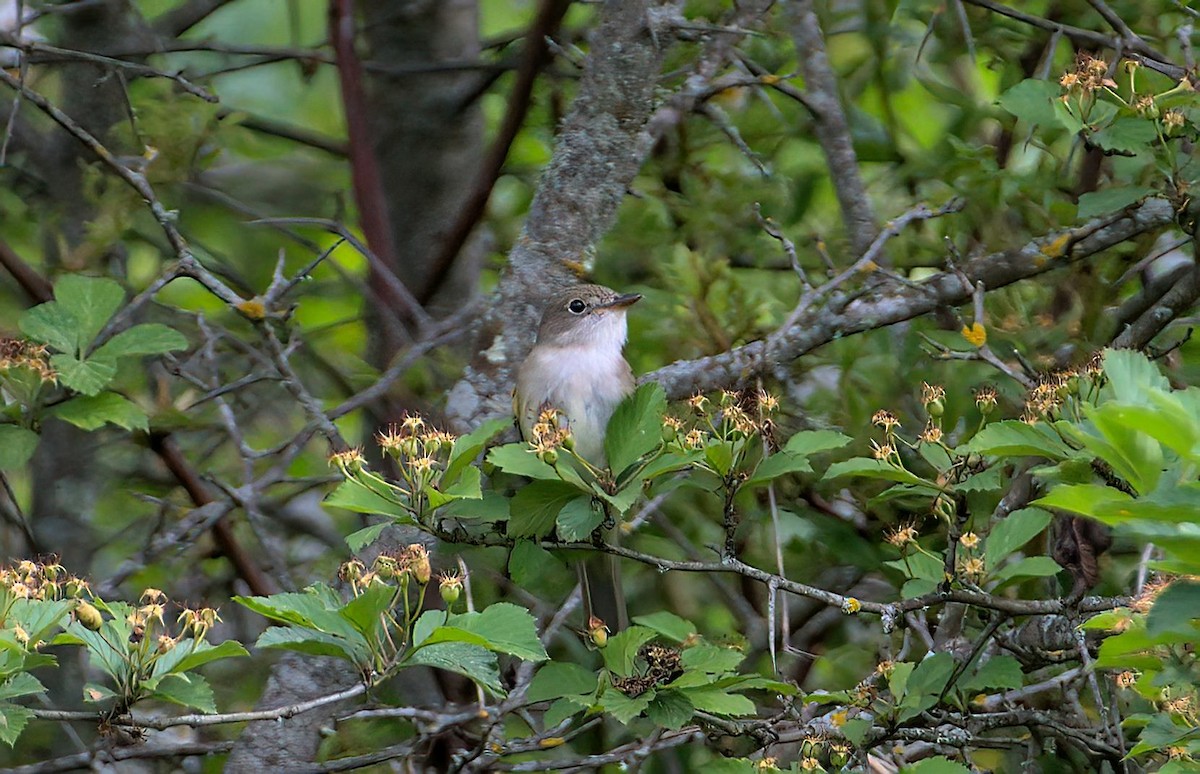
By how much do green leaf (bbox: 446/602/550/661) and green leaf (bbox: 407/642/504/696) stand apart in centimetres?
4

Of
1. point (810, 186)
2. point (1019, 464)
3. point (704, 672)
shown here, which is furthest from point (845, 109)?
point (704, 672)

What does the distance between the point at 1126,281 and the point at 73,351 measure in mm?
2879

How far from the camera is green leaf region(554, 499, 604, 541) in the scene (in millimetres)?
2629

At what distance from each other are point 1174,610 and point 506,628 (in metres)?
1.11

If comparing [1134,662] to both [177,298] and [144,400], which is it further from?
[177,298]

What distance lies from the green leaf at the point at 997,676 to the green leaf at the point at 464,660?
1011mm

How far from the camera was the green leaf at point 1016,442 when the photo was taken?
2406 mm

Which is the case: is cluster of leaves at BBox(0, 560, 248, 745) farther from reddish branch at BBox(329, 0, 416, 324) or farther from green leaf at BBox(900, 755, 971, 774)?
reddish branch at BBox(329, 0, 416, 324)

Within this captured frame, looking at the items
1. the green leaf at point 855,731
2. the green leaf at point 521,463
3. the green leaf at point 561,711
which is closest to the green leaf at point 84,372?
the green leaf at point 521,463

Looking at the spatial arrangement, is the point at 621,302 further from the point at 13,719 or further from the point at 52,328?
the point at 13,719

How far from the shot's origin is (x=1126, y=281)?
3967 mm

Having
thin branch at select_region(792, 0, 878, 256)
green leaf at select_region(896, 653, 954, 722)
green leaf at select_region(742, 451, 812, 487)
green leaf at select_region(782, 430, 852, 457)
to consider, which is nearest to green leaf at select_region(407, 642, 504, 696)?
green leaf at select_region(742, 451, 812, 487)

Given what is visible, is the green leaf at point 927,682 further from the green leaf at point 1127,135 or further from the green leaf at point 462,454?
the green leaf at point 1127,135

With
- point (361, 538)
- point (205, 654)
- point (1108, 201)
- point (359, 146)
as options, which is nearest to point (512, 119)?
point (359, 146)
